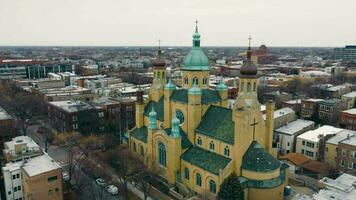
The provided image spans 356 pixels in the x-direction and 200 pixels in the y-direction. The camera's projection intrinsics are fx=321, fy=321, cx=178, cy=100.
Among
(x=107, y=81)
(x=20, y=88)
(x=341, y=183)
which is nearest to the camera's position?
(x=341, y=183)

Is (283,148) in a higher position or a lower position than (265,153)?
lower

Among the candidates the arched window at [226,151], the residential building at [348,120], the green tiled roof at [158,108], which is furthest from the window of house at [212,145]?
the residential building at [348,120]

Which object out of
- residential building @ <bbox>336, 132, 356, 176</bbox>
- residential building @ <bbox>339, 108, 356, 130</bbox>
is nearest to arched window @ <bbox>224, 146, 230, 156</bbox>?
residential building @ <bbox>336, 132, 356, 176</bbox>

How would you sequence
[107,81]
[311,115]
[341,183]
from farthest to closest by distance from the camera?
[107,81]
[311,115]
[341,183]

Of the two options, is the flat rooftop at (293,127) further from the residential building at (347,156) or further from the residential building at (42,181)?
the residential building at (42,181)

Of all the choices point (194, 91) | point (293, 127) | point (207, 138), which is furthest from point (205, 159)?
point (293, 127)

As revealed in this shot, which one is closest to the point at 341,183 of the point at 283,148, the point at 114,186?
the point at 283,148

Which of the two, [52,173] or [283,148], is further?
[283,148]

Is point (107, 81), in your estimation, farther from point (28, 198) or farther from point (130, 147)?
point (28, 198)
